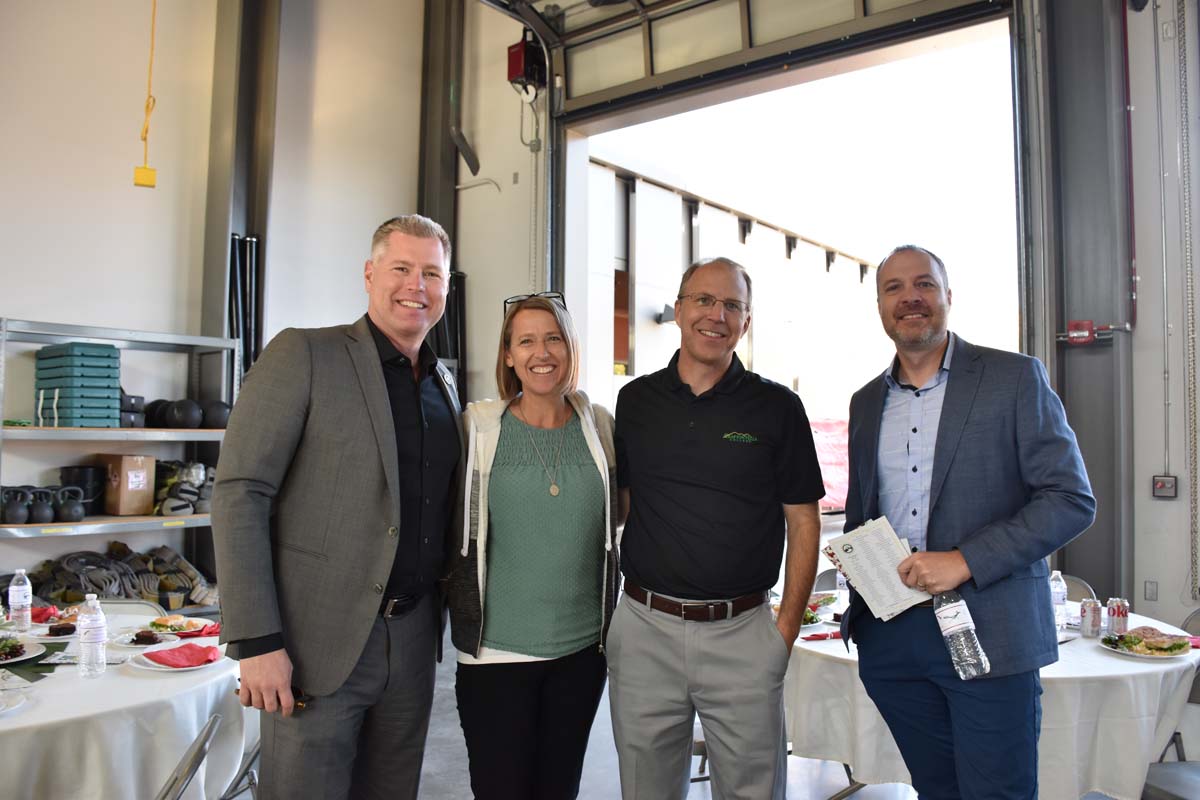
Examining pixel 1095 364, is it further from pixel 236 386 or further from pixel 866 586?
pixel 236 386

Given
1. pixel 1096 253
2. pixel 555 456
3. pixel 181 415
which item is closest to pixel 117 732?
pixel 555 456

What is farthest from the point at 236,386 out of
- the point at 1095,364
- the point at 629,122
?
the point at 1095,364

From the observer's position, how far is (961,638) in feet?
6.34

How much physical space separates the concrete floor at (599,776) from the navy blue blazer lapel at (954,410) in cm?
220

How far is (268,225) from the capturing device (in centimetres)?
644

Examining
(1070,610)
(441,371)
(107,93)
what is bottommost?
(1070,610)

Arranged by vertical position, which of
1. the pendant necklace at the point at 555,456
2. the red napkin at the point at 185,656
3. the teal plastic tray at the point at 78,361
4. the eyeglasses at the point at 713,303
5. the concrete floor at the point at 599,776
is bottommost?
the concrete floor at the point at 599,776

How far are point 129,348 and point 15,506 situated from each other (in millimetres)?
1451

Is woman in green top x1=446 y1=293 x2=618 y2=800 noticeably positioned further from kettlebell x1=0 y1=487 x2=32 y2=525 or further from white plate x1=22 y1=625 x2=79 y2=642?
kettlebell x1=0 y1=487 x2=32 y2=525

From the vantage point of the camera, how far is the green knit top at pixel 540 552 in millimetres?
2148

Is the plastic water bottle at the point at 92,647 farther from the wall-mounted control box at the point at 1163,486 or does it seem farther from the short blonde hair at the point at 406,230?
the wall-mounted control box at the point at 1163,486

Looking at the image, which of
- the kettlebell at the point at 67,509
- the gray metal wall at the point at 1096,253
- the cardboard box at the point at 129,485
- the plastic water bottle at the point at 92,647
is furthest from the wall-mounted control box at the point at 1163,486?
the kettlebell at the point at 67,509

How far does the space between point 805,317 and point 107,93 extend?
35.1 ft

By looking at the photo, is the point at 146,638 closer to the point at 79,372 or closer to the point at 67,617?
the point at 67,617
